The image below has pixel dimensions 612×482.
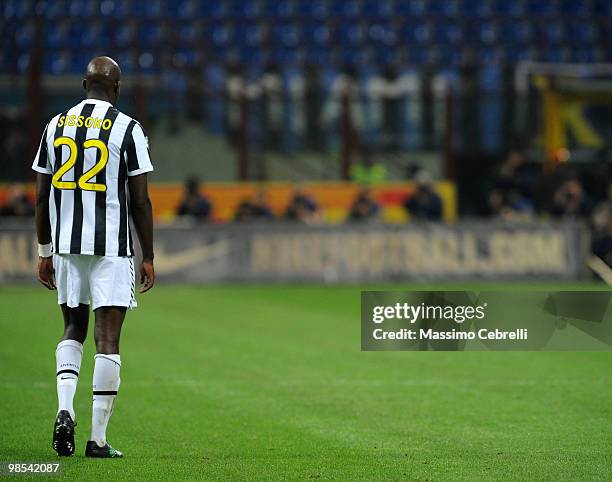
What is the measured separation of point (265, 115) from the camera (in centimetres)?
2616

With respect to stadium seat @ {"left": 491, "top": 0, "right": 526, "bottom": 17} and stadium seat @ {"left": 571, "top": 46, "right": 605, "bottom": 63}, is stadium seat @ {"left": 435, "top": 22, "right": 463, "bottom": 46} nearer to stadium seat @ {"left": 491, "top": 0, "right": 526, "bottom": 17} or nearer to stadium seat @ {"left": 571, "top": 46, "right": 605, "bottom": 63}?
stadium seat @ {"left": 491, "top": 0, "right": 526, "bottom": 17}

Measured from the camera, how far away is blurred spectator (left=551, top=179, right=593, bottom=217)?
75.6 ft

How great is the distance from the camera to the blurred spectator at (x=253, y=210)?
23.1 metres

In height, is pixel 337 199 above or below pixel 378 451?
above

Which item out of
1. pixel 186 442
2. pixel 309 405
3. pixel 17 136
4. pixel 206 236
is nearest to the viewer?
pixel 186 442

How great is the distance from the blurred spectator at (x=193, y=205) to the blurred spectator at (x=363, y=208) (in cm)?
265

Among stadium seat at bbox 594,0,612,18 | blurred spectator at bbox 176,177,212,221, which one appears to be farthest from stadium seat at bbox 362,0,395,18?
blurred spectator at bbox 176,177,212,221

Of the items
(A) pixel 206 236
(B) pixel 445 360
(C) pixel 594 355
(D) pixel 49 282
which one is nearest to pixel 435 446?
(D) pixel 49 282

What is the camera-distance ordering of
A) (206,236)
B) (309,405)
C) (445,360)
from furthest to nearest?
1. (206,236)
2. (445,360)
3. (309,405)

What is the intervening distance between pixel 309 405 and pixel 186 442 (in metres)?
1.70

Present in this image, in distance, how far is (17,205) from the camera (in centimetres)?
2273

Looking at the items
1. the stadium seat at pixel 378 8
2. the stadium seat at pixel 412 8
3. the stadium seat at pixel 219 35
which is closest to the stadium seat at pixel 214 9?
the stadium seat at pixel 219 35

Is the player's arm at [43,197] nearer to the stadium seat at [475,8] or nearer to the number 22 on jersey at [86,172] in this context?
the number 22 on jersey at [86,172]

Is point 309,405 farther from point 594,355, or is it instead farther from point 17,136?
point 17,136
